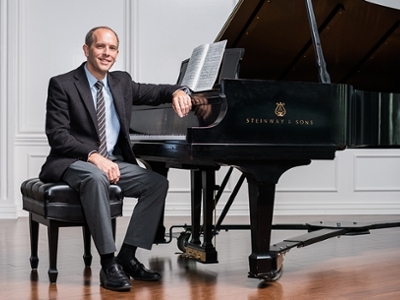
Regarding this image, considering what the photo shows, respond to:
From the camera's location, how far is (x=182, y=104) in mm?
3340

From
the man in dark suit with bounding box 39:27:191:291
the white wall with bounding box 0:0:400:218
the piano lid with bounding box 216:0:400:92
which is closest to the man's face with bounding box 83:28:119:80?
the man in dark suit with bounding box 39:27:191:291

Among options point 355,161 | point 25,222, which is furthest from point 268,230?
point 355,161

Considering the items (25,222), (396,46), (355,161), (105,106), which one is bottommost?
(25,222)

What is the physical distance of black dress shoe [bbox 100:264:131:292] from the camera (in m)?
3.12

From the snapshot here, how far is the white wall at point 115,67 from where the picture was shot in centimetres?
611

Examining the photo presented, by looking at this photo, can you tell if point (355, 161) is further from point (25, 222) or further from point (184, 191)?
point (25, 222)

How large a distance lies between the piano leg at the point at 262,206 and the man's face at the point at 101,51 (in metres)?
0.84

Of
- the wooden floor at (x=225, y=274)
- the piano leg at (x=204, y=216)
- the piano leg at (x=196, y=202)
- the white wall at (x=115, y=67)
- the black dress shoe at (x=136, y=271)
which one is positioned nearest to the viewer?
the wooden floor at (x=225, y=274)

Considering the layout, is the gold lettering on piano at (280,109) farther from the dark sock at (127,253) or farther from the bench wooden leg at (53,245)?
the bench wooden leg at (53,245)

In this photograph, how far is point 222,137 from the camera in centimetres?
312

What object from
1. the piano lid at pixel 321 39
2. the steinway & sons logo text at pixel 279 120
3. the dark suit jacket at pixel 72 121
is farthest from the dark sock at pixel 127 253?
the piano lid at pixel 321 39

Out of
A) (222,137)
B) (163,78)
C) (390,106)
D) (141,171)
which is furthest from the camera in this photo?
(163,78)

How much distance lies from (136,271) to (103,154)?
580 millimetres

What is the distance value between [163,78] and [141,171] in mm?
3029
